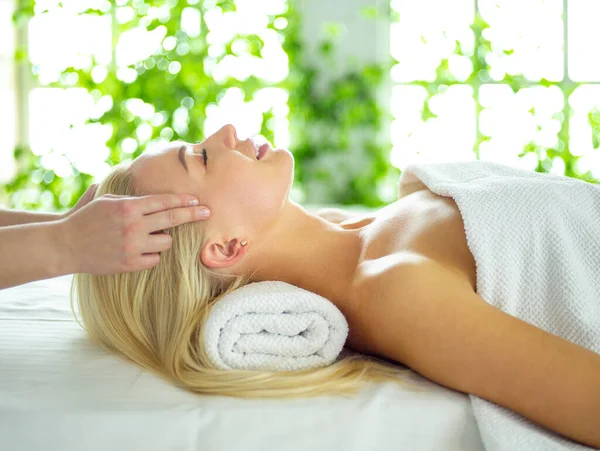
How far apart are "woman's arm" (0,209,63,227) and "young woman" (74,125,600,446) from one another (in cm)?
31

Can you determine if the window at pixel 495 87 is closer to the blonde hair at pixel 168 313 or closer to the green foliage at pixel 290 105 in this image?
the green foliage at pixel 290 105

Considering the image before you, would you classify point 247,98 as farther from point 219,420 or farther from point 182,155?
point 219,420

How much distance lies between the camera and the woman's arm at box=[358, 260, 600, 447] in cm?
104

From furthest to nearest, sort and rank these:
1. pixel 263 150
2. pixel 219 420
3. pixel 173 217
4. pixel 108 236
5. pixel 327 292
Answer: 1. pixel 263 150
2. pixel 327 292
3. pixel 173 217
4. pixel 108 236
5. pixel 219 420

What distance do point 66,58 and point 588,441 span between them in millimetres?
3863

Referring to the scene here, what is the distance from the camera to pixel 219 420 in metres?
1.09

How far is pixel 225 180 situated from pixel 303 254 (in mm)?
252

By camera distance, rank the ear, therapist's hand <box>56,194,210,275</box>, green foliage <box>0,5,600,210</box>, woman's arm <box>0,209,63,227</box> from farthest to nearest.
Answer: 1. green foliage <box>0,5,600,210</box>
2. woman's arm <box>0,209,63,227</box>
3. the ear
4. therapist's hand <box>56,194,210,275</box>

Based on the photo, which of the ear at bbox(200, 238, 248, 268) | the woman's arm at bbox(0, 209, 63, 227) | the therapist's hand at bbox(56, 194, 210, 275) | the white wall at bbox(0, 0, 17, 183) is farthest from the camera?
the white wall at bbox(0, 0, 17, 183)

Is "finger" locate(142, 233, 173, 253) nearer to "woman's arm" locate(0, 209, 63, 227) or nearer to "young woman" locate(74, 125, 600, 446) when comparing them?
"young woman" locate(74, 125, 600, 446)

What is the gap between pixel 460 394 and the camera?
45.7 inches

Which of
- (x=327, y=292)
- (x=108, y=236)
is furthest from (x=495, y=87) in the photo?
(x=108, y=236)

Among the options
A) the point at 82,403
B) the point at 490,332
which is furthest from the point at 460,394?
the point at 82,403

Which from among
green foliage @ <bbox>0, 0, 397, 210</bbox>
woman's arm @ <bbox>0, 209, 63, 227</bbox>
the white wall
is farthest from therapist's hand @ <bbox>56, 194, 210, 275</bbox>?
the white wall
